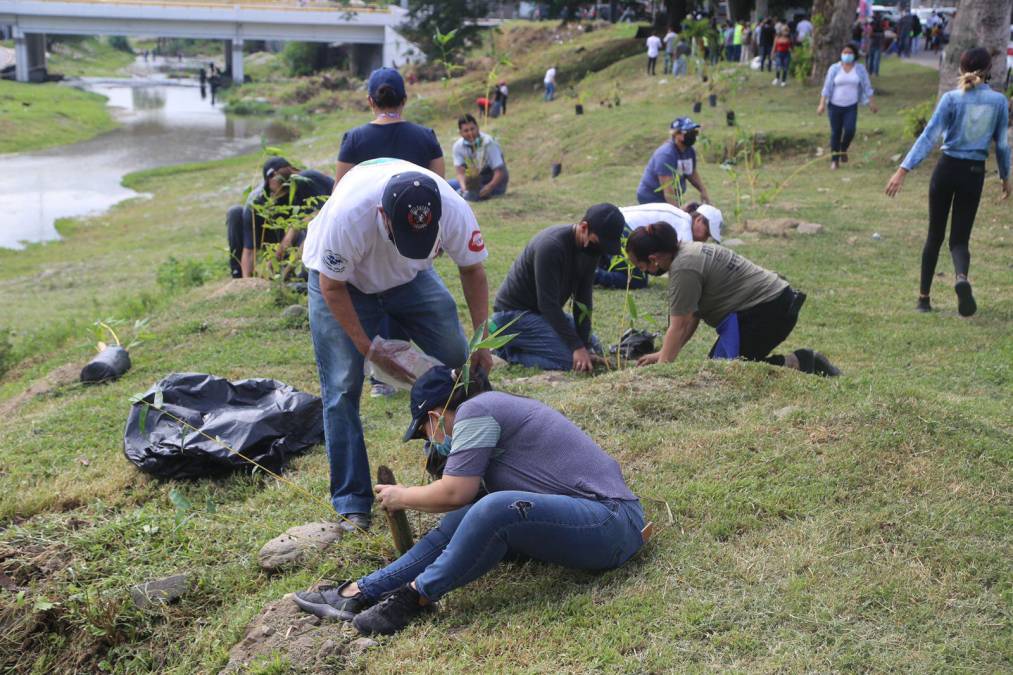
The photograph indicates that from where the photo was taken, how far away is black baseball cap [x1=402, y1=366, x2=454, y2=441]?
3.52 metres

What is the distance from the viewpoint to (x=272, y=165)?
8141mm

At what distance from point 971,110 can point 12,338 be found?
911 centimetres

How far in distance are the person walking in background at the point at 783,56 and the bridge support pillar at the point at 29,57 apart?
41.9m

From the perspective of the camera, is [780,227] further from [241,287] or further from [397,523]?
[397,523]

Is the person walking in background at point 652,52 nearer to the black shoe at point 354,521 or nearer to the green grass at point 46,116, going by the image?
the green grass at point 46,116

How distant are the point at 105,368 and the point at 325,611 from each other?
419 cm

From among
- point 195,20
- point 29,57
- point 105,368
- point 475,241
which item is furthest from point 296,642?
point 29,57

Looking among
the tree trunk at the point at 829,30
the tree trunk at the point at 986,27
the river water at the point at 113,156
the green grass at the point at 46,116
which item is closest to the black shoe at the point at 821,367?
the river water at the point at 113,156

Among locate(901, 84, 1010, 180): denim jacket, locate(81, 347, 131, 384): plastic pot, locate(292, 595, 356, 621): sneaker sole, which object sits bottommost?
locate(81, 347, 131, 384): plastic pot

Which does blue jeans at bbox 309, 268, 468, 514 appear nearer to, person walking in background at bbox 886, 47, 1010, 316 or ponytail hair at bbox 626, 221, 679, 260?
ponytail hair at bbox 626, 221, 679, 260

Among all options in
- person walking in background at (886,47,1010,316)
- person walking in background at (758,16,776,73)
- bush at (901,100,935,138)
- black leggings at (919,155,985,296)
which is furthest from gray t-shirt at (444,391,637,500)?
person walking in background at (758,16,776,73)

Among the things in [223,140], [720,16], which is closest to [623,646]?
[223,140]

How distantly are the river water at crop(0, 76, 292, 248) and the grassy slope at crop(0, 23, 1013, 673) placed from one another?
193 inches

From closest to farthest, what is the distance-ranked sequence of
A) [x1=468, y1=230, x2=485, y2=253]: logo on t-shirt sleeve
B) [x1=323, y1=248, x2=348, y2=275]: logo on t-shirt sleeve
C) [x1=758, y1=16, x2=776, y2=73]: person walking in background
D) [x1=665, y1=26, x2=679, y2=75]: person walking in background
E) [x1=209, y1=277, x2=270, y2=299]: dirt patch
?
[x1=323, y1=248, x2=348, y2=275]: logo on t-shirt sleeve → [x1=468, y1=230, x2=485, y2=253]: logo on t-shirt sleeve → [x1=209, y1=277, x2=270, y2=299]: dirt patch → [x1=758, y1=16, x2=776, y2=73]: person walking in background → [x1=665, y1=26, x2=679, y2=75]: person walking in background
